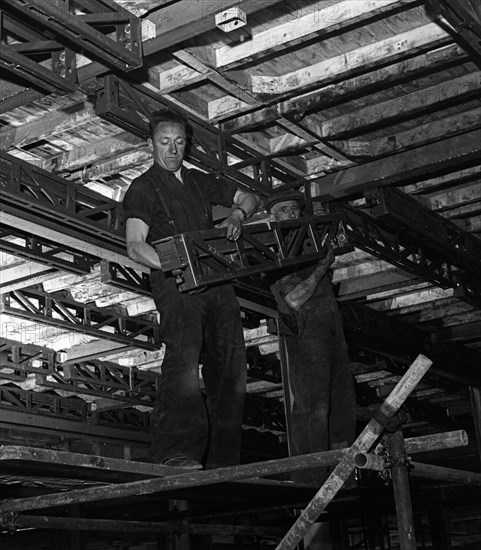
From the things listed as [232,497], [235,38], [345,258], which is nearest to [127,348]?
[345,258]

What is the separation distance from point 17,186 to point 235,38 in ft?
8.64

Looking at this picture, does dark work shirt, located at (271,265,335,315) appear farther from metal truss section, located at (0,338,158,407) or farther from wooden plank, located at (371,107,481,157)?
metal truss section, located at (0,338,158,407)

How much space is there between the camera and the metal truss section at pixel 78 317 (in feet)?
43.9

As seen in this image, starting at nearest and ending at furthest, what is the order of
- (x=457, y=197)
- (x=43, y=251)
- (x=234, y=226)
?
1. (x=234, y=226)
2. (x=457, y=197)
3. (x=43, y=251)

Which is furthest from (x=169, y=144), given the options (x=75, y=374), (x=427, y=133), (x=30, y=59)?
(x=75, y=374)

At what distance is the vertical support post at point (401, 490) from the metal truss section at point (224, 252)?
5.22 ft

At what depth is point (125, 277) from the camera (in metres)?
12.2

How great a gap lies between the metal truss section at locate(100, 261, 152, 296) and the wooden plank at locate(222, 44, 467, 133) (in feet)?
10.4

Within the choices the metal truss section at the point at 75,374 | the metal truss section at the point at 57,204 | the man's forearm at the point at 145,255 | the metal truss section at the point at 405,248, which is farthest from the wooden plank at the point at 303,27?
the metal truss section at the point at 75,374

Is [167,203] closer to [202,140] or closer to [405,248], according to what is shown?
[202,140]

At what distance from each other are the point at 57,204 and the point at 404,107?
3651 mm

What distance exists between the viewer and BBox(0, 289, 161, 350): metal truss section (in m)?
13.4

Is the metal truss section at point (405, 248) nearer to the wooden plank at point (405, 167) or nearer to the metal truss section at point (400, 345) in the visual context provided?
the wooden plank at point (405, 167)

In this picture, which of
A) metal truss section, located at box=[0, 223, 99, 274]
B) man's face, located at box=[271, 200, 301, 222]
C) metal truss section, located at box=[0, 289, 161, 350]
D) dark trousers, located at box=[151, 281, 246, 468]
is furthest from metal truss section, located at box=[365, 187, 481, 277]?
dark trousers, located at box=[151, 281, 246, 468]
